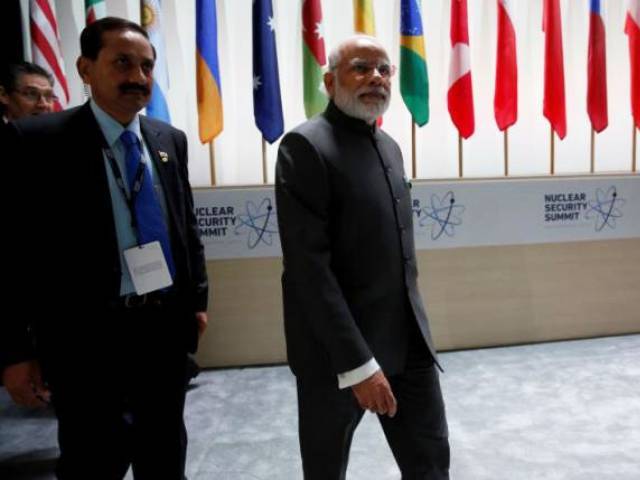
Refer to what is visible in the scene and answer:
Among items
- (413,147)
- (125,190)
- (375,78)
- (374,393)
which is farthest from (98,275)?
(413,147)

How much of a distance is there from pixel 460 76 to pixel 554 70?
1.99 feet

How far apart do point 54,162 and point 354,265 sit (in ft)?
2.41

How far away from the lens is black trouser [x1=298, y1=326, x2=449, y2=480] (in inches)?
52.9

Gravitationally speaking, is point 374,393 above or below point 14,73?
below

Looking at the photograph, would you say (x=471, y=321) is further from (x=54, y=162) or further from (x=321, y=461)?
(x=54, y=162)

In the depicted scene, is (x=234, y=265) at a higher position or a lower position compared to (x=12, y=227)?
lower

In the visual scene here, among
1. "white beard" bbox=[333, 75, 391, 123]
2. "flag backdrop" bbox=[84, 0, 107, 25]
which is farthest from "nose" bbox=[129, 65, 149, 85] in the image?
"flag backdrop" bbox=[84, 0, 107, 25]

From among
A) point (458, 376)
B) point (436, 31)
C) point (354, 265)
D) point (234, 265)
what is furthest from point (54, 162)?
point (436, 31)

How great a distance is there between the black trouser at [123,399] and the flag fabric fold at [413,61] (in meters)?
2.36

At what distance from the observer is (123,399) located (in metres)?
1.37

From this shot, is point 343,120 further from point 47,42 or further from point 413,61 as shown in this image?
point 47,42

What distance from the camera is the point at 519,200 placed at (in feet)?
10.8

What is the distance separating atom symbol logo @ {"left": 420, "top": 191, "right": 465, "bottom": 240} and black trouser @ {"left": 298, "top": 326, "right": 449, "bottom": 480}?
187 centimetres

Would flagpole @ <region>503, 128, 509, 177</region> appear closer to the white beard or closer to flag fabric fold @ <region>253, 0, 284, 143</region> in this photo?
flag fabric fold @ <region>253, 0, 284, 143</region>
